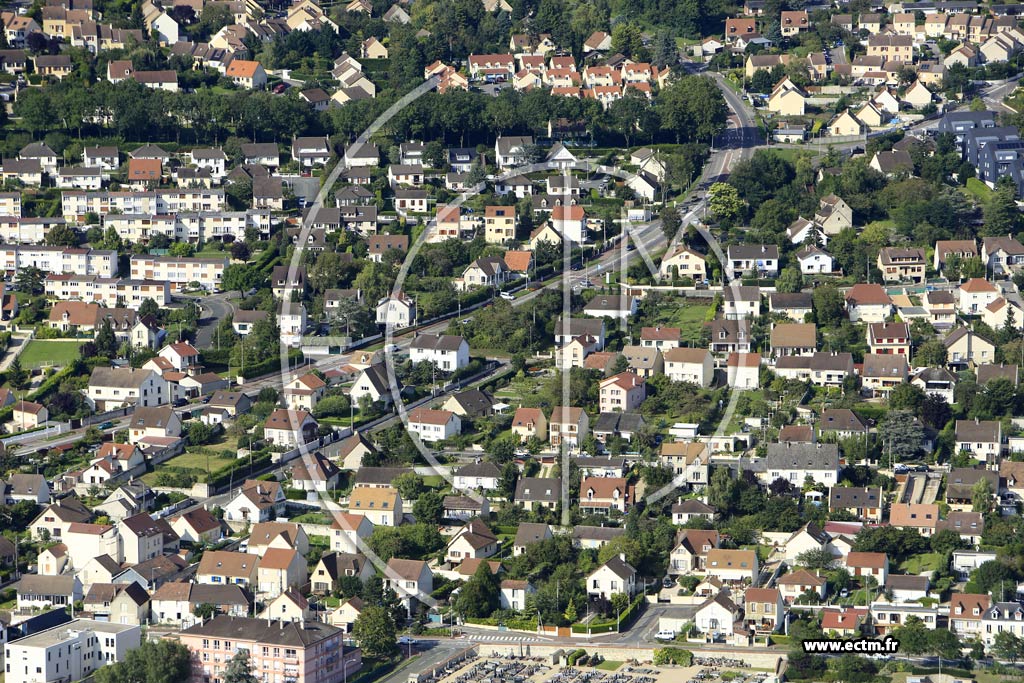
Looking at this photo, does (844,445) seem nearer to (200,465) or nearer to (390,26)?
(200,465)

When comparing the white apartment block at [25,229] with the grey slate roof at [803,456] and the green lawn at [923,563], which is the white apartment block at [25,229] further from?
the green lawn at [923,563]

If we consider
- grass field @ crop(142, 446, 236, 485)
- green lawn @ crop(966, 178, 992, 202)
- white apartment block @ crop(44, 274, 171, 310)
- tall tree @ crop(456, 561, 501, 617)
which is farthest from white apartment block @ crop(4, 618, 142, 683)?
green lawn @ crop(966, 178, 992, 202)

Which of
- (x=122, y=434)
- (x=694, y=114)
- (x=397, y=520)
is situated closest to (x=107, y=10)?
(x=694, y=114)

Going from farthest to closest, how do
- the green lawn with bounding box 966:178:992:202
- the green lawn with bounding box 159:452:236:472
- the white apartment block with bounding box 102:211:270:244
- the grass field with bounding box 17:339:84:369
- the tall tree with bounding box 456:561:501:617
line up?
the white apartment block with bounding box 102:211:270:244, the green lawn with bounding box 966:178:992:202, the grass field with bounding box 17:339:84:369, the green lawn with bounding box 159:452:236:472, the tall tree with bounding box 456:561:501:617

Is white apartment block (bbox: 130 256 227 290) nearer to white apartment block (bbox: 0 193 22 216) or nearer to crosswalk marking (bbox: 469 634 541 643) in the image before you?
white apartment block (bbox: 0 193 22 216)

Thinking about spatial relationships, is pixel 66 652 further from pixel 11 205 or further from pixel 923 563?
pixel 11 205

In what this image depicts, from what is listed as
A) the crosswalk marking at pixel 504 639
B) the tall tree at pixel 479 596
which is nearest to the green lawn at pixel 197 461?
the tall tree at pixel 479 596

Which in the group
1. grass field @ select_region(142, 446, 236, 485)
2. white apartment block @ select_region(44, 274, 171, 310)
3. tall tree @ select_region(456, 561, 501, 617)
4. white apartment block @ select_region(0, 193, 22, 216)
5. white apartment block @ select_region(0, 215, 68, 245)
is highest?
white apartment block @ select_region(0, 193, 22, 216)
